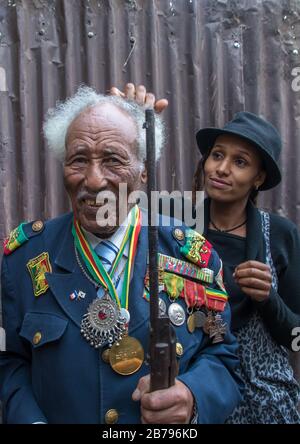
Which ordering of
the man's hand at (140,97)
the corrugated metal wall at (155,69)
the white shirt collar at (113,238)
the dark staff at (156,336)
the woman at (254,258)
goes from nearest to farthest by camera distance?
the dark staff at (156,336)
the white shirt collar at (113,238)
the man's hand at (140,97)
the woman at (254,258)
the corrugated metal wall at (155,69)

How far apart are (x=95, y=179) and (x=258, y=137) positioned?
94 centimetres

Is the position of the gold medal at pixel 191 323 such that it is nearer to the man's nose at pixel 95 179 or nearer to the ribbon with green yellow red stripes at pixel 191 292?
the ribbon with green yellow red stripes at pixel 191 292

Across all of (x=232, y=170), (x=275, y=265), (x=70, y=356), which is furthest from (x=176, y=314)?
(x=232, y=170)

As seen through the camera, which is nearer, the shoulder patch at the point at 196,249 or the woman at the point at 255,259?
the shoulder patch at the point at 196,249

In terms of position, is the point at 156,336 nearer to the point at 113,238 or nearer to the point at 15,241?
the point at 113,238

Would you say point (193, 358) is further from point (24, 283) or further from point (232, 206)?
point (232, 206)

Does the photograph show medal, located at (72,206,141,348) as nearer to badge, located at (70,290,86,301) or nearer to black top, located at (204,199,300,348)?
badge, located at (70,290,86,301)

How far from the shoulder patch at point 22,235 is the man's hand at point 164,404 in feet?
2.41

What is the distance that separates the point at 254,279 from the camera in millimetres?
2240

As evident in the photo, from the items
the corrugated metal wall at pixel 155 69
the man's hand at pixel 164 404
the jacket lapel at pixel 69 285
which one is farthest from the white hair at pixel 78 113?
the corrugated metal wall at pixel 155 69

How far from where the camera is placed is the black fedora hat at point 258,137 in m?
2.51

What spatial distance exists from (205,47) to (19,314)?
90.2 inches

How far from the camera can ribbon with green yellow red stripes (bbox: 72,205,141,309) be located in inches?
76.8

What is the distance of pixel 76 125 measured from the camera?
2.02m
